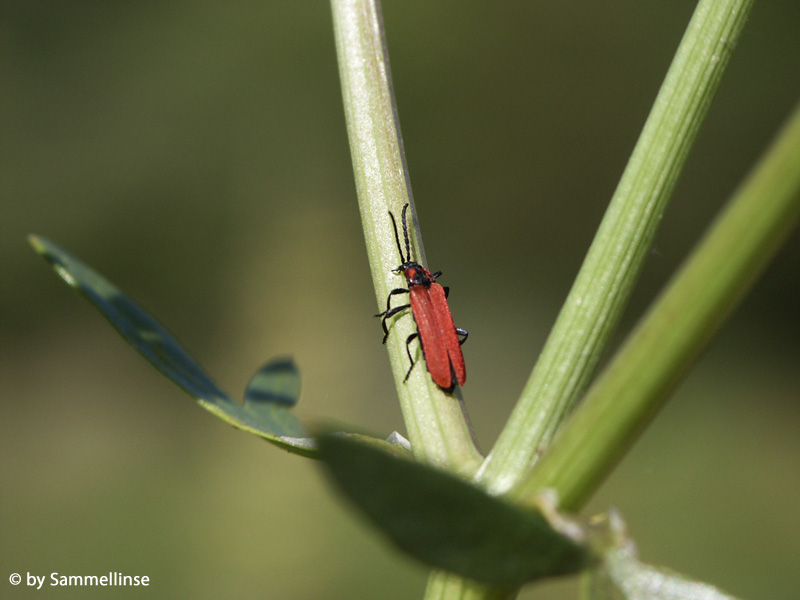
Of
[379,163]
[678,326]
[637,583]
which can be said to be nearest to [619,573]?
[637,583]

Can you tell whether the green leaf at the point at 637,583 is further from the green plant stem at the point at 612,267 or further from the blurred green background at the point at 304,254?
the blurred green background at the point at 304,254

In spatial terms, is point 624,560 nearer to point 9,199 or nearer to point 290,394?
point 290,394

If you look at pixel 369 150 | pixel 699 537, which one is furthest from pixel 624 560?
pixel 699 537

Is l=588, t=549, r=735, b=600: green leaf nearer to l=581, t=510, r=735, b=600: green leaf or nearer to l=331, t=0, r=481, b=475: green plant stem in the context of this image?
l=581, t=510, r=735, b=600: green leaf

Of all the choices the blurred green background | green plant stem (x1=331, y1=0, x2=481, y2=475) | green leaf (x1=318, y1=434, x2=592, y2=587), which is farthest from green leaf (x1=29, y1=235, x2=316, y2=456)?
the blurred green background

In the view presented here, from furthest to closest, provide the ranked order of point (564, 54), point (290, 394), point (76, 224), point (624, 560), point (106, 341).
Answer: point (106, 341) → point (76, 224) → point (564, 54) → point (290, 394) → point (624, 560)

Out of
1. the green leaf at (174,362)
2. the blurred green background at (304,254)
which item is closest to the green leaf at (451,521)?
the green leaf at (174,362)

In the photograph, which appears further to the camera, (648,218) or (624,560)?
(648,218)

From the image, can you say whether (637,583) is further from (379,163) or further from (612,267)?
(379,163)
